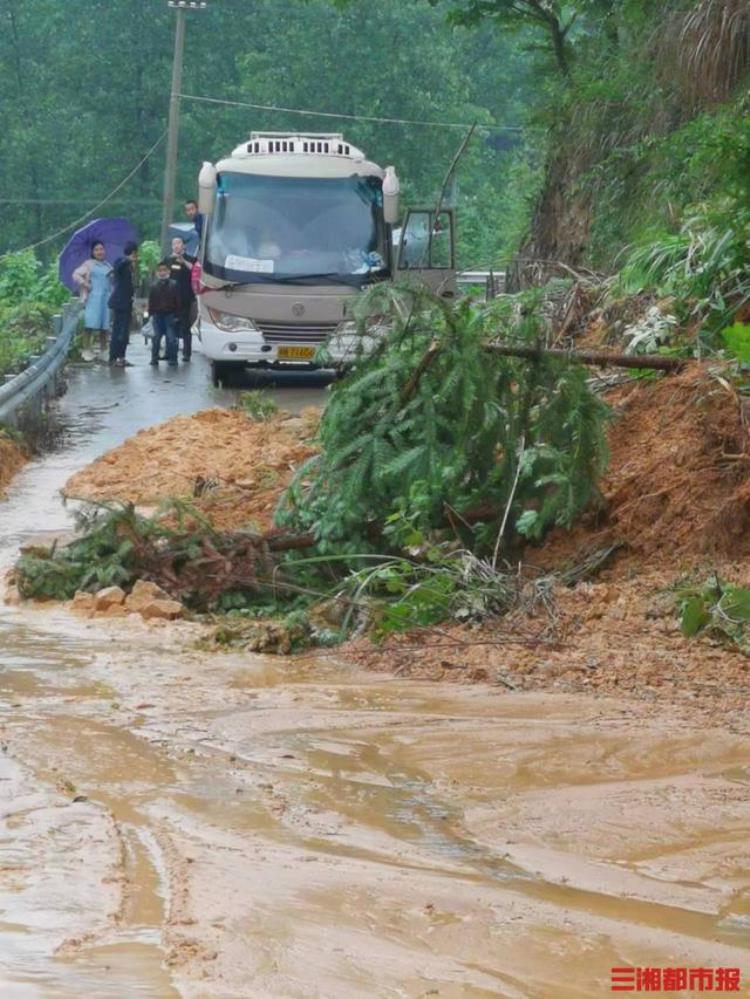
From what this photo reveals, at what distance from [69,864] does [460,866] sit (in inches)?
46.1

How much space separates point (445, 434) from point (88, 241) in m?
25.3

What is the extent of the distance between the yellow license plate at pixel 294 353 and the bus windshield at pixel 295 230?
0.83m

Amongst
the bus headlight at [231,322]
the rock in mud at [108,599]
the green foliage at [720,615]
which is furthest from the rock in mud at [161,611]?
the bus headlight at [231,322]

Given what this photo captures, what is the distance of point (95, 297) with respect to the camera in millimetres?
30578

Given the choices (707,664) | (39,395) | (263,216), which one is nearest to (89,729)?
(707,664)

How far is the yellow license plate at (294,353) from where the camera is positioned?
25281 mm

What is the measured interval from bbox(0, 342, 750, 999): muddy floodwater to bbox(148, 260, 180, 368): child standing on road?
733 inches

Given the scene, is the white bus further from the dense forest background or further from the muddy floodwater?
the dense forest background

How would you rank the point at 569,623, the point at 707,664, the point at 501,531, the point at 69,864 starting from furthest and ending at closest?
the point at 501,531 → the point at 569,623 → the point at 707,664 → the point at 69,864

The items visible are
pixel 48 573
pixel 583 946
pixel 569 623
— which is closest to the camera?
pixel 583 946

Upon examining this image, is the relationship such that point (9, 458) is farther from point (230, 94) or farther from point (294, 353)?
point (230, 94)

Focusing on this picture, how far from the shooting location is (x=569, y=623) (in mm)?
10031

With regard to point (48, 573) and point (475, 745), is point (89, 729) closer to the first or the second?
point (475, 745)

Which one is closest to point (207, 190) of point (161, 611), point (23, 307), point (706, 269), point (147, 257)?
point (23, 307)
